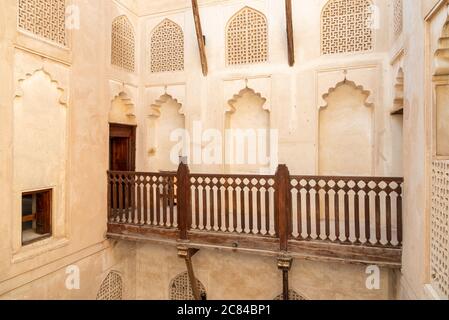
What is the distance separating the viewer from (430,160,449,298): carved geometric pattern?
8.04 feet

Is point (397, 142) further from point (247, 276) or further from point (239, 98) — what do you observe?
point (247, 276)

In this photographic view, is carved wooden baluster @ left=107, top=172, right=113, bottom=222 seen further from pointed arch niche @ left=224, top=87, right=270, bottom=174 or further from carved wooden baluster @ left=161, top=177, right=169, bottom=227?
pointed arch niche @ left=224, top=87, right=270, bottom=174

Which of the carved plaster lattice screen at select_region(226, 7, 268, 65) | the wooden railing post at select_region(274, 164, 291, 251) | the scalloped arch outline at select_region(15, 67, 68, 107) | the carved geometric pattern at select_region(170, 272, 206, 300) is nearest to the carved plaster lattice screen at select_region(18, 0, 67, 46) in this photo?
the scalloped arch outline at select_region(15, 67, 68, 107)

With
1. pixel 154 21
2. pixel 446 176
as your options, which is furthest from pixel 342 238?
pixel 154 21

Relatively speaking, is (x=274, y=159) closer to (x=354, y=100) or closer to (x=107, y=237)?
(x=354, y=100)

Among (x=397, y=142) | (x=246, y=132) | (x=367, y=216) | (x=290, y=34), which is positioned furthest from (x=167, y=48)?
(x=367, y=216)

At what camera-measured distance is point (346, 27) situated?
5.21m

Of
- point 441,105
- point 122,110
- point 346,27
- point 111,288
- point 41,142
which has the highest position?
point 346,27

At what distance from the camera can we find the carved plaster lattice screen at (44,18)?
386cm

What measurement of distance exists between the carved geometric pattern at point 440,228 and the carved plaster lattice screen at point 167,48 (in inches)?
203

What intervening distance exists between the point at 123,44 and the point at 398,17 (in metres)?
5.13

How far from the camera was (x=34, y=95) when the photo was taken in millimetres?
3992

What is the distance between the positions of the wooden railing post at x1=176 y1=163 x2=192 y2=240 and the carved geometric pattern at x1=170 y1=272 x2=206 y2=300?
5.42 feet

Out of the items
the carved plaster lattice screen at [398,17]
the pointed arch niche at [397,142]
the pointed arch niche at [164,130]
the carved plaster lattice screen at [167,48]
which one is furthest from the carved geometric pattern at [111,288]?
the carved plaster lattice screen at [398,17]
